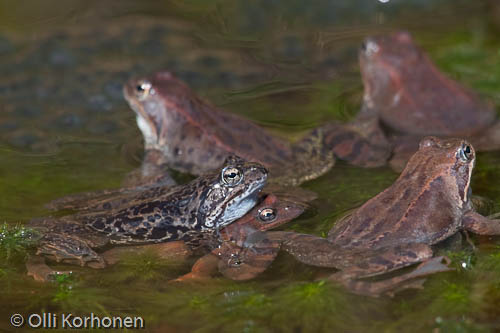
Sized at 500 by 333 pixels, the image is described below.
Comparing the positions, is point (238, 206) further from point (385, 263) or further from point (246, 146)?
point (385, 263)

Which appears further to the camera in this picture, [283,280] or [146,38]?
[146,38]

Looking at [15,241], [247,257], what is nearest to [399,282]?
[247,257]

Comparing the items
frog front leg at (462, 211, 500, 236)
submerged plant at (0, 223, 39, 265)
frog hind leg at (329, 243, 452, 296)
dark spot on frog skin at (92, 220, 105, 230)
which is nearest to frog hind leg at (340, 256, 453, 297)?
frog hind leg at (329, 243, 452, 296)

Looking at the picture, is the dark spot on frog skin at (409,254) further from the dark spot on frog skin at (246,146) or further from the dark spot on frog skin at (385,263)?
the dark spot on frog skin at (246,146)

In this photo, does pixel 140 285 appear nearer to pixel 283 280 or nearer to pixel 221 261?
pixel 221 261

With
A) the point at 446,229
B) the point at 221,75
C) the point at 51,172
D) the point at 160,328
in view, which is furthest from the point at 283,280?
the point at 221,75

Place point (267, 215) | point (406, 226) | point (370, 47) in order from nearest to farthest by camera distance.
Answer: point (406, 226), point (267, 215), point (370, 47)
